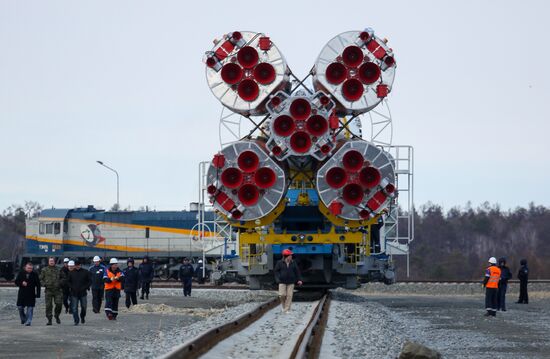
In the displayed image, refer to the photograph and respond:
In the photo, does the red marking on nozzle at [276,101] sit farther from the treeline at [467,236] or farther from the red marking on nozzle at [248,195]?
the treeline at [467,236]

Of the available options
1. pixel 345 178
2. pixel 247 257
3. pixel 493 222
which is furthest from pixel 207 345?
pixel 493 222

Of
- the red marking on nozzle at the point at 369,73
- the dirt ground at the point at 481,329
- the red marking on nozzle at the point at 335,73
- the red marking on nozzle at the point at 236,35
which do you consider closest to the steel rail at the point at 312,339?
the dirt ground at the point at 481,329

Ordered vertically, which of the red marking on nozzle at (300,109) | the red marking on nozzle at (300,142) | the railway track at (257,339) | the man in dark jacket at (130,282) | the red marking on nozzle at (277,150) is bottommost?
the railway track at (257,339)

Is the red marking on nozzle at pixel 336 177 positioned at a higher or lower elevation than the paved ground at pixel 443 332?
higher

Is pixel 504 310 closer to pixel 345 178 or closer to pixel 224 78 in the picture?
pixel 345 178

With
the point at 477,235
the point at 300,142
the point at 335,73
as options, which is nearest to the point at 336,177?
the point at 300,142

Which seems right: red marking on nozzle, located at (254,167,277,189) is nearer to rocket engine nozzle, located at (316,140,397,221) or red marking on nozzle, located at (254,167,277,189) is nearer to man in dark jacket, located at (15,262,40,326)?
rocket engine nozzle, located at (316,140,397,221)

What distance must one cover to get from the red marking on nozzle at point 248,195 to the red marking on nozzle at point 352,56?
365 cm

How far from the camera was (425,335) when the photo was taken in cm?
1769

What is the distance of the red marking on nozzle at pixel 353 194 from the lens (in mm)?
23172

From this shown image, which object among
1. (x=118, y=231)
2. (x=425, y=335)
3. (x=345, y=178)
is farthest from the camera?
(x=118, y=231)

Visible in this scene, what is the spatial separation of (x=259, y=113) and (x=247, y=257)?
3.85 m

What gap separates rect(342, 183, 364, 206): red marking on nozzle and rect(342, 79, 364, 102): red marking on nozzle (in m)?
2.04

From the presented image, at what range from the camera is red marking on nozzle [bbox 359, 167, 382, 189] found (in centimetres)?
2302
